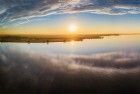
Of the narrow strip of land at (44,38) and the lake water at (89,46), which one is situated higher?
the narrow strip of land at (44,38)

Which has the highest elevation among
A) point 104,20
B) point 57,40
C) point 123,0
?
point 123,0

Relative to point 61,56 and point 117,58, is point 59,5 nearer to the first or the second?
point 61,56

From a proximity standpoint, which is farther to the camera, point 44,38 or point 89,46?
point 44,38

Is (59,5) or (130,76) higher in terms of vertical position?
(59,5)

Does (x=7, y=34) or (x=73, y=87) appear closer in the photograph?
(x=73, y=87)

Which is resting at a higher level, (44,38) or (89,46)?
(44,38)

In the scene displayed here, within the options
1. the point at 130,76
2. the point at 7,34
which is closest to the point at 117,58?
the point at 130,76

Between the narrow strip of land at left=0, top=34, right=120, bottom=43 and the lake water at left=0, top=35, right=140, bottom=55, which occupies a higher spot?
the narrow strip of land at left=0, top=34, right=120, bottom=43
